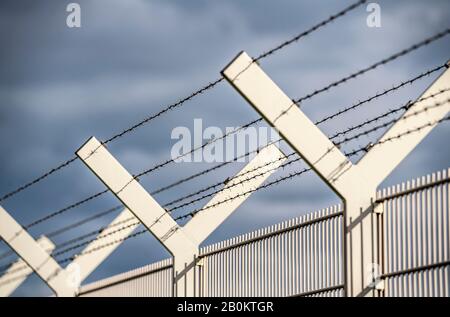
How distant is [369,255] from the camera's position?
1300 cm

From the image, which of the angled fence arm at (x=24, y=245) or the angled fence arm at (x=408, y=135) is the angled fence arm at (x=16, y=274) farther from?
the angled fence arm at (x=408, y=135)

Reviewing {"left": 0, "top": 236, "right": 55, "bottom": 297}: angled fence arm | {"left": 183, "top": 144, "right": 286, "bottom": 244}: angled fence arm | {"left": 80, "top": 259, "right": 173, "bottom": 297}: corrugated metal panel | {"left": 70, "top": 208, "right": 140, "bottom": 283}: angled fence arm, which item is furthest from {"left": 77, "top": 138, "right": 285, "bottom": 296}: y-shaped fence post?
{"left": 0, "top": 236, "right": 55, "bottom": 297}: angled fence arm

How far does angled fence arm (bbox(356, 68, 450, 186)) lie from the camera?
40.8ft

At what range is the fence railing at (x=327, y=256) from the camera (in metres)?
12.1

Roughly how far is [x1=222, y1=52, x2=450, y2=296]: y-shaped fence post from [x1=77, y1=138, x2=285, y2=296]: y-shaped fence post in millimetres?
2977

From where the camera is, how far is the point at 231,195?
52.4 feet

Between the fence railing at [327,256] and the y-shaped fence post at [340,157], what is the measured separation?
131 millimetres

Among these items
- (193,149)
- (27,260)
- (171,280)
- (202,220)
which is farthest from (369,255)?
(27,260)

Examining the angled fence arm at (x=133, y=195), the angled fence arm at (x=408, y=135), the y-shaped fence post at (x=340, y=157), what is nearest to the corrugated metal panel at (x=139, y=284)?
the angled fence arm at (x=133, y=195)

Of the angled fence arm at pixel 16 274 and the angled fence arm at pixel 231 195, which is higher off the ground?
the angled fence arm at pixel 16 274

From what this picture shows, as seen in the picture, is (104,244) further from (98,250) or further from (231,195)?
(231,195)
